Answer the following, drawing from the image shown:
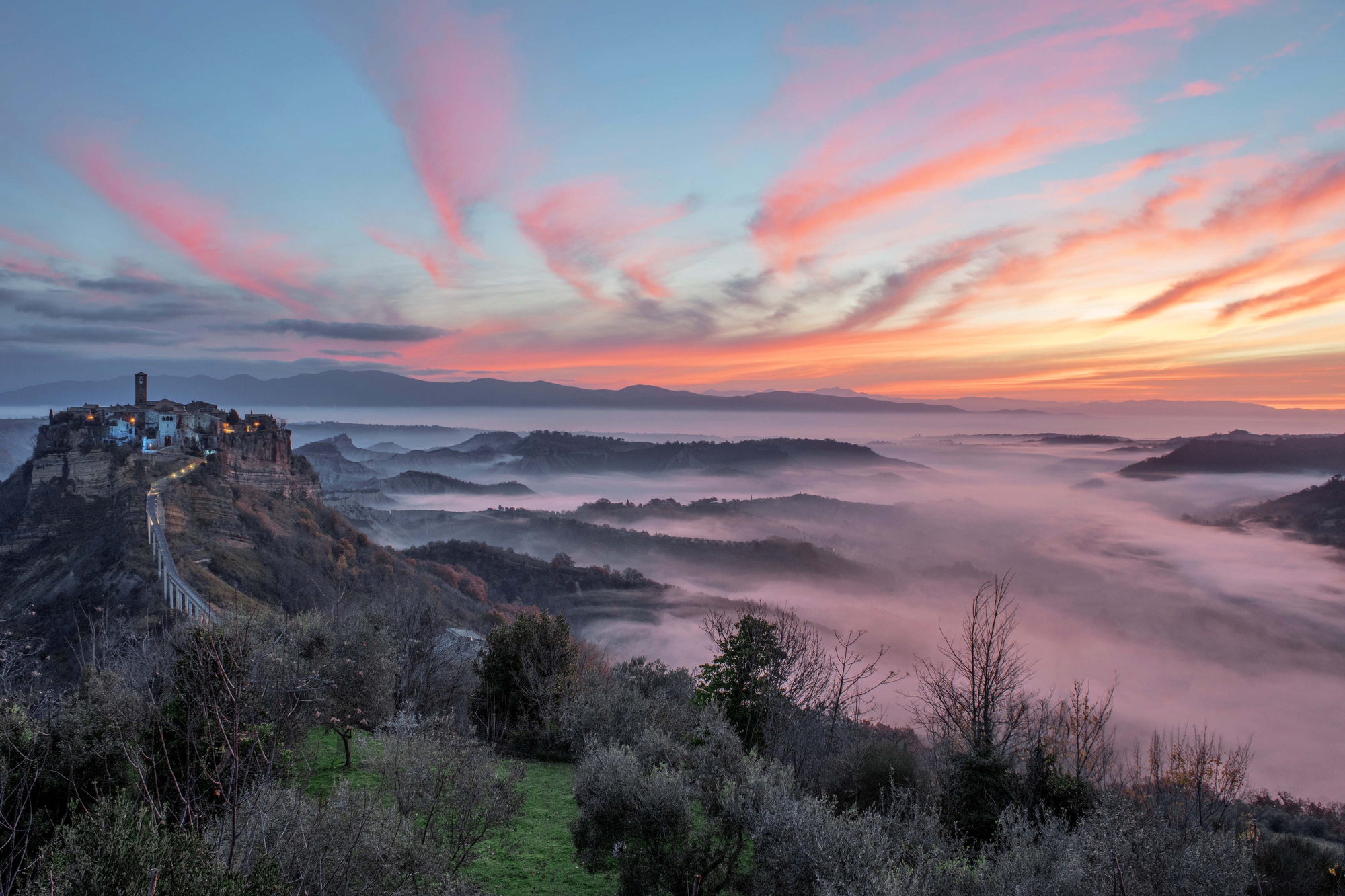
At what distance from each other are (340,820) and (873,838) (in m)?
6.84

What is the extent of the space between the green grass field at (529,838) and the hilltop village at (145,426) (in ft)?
183

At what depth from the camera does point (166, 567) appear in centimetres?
3394

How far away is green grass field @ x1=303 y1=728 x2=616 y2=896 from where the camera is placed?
9742 mm

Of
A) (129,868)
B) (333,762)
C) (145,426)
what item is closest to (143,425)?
(145,426)

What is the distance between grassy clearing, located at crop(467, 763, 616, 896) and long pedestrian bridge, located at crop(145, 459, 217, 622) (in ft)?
44.8

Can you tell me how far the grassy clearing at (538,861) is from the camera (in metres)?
9.65

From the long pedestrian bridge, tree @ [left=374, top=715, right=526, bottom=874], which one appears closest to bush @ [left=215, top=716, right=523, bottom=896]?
tree @ [left=374, top=715, right=526, bottom=874]

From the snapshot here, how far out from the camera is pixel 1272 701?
6128 cm

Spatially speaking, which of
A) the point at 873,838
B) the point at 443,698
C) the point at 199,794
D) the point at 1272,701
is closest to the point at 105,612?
the point at 443,698

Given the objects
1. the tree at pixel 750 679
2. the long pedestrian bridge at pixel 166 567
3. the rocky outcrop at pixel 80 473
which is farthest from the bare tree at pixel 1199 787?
the rocky outcrop at pixel 80 473

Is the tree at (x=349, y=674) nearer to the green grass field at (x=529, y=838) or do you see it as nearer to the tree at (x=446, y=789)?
the green grass field at (x=529, y=838)

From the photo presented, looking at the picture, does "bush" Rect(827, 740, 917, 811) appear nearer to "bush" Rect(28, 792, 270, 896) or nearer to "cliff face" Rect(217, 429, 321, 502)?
"bush" Rect(28, 792, 270, 896)

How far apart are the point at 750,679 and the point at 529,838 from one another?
8.53m

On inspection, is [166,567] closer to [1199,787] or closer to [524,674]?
[524,674]
